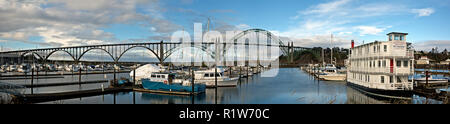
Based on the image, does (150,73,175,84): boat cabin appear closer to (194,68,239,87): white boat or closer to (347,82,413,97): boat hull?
(194,68,239,87): white boat

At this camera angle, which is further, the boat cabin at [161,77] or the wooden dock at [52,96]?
the boat cabin at [161,77]

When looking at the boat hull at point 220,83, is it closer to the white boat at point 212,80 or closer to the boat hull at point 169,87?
the white boat at point 212,80

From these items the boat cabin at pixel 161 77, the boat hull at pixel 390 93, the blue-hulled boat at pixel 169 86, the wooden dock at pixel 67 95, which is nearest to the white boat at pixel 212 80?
the boat cabin at pixel 161 77

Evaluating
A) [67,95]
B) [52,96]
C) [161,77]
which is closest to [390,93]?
[161,77]

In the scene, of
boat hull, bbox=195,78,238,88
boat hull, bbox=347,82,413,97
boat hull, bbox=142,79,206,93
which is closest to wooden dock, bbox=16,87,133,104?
boat hull, bbox=142,79,206,93

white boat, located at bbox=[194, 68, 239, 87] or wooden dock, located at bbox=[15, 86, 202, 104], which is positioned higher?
white boat, located at bbox=[194, 68, 239, 87]

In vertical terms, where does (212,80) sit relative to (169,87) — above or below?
above

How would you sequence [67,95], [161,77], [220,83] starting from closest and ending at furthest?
[67,95], [161,77], [220,83]

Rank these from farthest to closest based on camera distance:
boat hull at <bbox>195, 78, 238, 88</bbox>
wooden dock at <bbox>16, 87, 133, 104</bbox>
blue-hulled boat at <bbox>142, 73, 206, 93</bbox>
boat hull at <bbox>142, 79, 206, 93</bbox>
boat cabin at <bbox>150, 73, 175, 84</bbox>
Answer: boat hull at <bbox>195, 78, 238, 88</bbox> < boat cabin at <bbox>150, 73, 175, 84</bbox> < blue-hulled boat at <bbox>142, 73, 206, 93</bbox> < boat hull at <bbox>142, 79, 206, 93</bbox> < wooden dock at <bbox>16, 87, 133, 104</bbox>

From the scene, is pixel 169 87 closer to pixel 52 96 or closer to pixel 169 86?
pixel 169 86

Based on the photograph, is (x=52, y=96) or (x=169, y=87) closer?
(x=52, y=96)
